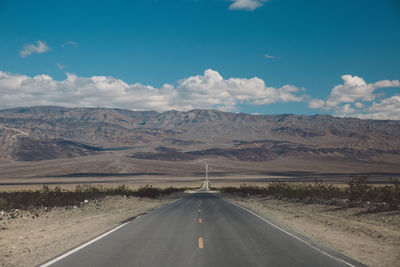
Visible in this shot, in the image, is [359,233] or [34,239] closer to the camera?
[34,239]

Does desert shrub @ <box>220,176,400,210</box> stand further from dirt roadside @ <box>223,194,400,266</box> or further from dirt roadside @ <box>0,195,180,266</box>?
dirt roadside @ <box>0,195,180,266</box>

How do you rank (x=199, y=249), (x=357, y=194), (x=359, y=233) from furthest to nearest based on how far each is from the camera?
(x=357, y=194) → (x=359, y=233) → (x=199, y=249)

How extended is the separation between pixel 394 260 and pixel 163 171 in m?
191

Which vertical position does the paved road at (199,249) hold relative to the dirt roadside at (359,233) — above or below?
above

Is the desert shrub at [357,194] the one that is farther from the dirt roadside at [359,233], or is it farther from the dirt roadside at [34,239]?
the dirt roadside at [34,239]

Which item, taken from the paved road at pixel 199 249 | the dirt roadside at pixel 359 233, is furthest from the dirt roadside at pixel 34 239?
the dirt roadside at pixel 359 233

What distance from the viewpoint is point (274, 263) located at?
31.1 ft

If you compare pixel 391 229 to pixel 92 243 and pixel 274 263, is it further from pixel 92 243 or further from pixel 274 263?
pixel 92 243

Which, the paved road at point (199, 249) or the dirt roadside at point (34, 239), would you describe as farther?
the dirt roadside at point (34, 239)

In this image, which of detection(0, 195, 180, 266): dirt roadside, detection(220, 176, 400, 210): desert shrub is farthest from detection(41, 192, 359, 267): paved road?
detection(220, 176, 400, 210): desert shrub

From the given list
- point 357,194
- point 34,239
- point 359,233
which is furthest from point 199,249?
point 357,194

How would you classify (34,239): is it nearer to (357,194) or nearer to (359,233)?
(359,233)

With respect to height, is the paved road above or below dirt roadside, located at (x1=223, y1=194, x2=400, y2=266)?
above

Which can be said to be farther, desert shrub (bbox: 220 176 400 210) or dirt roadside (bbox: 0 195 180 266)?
desert shrub (bbox: 220 176 400 210)
